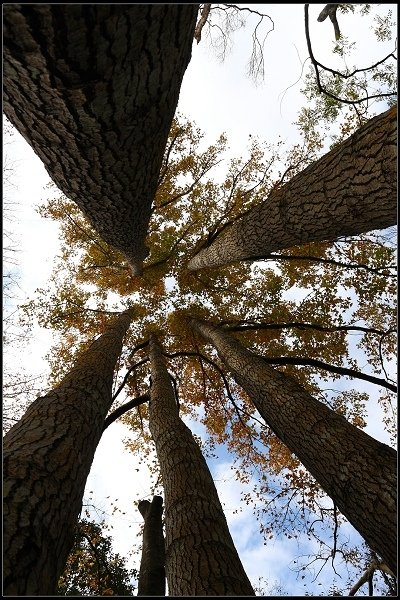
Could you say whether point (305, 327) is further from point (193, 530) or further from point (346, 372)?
point (193, 530)

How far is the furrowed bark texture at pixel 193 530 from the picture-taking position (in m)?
2.37

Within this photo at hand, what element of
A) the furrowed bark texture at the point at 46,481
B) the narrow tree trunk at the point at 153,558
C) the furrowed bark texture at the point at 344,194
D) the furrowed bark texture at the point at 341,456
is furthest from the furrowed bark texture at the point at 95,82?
the narrow tree trunk at the point at 153,558

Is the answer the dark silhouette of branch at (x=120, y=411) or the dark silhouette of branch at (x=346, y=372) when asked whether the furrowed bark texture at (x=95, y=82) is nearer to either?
the dark silhouette of branch at (x=120, y=411)

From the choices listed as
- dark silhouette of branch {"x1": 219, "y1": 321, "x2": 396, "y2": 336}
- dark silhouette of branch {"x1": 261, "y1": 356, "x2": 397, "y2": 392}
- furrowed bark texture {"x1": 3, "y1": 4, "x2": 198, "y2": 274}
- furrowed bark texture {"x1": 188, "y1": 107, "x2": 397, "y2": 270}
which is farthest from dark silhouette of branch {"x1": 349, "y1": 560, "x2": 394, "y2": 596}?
furrowed bark texture {"x1": 3, "y1": 4, "x2": 198, "y2": 274}

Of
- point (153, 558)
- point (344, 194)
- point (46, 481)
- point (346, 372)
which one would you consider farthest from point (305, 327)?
point (46, 481)

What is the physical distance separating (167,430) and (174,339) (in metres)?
7.67

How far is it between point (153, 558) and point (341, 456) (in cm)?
221

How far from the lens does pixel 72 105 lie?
6.96 ft

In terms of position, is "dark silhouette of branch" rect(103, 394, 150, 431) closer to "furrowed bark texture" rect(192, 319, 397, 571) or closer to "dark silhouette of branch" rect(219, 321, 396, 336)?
"furrowed bark texture" rect(192, 319, 397, 571)

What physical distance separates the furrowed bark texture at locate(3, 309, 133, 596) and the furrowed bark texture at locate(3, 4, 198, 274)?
2.14 meters

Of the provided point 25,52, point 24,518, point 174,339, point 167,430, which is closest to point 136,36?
point 25,52

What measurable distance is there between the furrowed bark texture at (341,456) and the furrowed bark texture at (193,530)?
1258 millimetres

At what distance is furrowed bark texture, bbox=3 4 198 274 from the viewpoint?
164 cm

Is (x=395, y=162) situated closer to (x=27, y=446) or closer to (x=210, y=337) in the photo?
(x=27, y=446)
